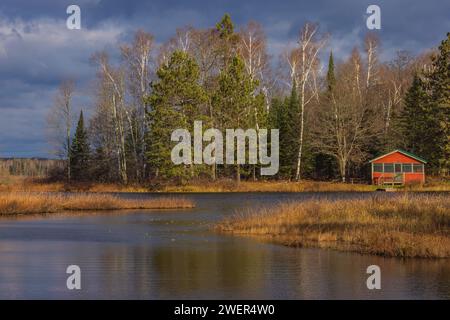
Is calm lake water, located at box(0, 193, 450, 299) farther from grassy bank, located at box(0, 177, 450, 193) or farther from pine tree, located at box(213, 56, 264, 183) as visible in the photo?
pine tree, located at box(213, 56, 264, 183)

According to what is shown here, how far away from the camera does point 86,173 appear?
81.4 m

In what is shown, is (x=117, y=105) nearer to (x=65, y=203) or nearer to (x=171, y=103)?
(x=171, y=103)

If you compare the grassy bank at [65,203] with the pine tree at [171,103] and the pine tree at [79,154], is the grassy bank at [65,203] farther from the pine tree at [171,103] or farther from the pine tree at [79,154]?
the pine tree at [79,154]

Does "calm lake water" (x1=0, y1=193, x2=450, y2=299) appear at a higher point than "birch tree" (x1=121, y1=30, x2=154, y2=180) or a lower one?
lower

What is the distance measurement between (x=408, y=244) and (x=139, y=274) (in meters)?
9.66

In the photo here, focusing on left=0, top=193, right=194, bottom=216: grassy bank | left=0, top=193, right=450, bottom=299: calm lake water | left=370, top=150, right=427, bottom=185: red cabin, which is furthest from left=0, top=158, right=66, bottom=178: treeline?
left=0, top=193, right=450, bottom=299: calm lake water

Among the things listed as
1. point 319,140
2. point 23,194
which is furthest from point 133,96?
point 23,194

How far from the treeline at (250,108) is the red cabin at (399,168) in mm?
2341

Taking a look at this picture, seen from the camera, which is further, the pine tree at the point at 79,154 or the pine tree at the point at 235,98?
the pine tree at the point at 79,154

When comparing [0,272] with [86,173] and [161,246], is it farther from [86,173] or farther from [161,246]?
[86,173]

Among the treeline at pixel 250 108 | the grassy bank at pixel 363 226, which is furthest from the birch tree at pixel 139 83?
the grassy bank at pixel 363 226

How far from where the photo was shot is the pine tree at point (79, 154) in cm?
8235

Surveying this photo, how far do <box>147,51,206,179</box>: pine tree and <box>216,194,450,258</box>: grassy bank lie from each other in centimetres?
3244

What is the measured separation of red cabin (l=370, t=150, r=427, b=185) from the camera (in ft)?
243
